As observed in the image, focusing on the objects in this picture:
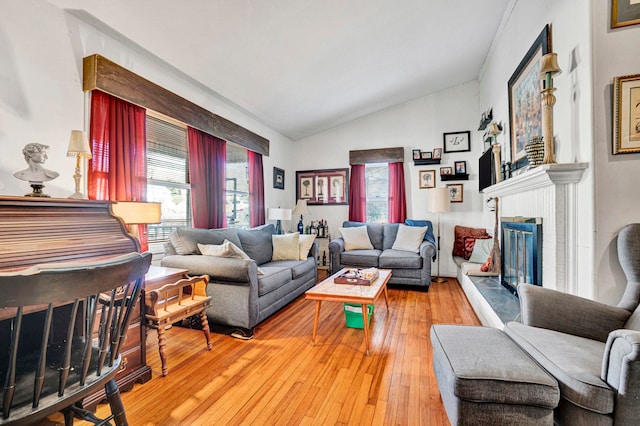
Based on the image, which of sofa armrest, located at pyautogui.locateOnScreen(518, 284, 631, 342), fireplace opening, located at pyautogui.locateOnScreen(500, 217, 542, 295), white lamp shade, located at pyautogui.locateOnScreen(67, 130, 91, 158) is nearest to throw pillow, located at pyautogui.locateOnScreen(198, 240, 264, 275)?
white lamp shade, located at pyautogui.locateOnScreen(67, 130, 91, 158)

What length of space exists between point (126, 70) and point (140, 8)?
1.69 ft

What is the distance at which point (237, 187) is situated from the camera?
4.14 m

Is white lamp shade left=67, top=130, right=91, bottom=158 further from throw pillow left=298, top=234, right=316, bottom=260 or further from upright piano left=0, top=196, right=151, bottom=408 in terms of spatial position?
throw pillow left=298, top=234, right=316, bottom=260

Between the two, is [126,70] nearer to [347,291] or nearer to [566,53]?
[347,291]

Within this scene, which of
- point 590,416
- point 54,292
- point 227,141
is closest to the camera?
point 54,292

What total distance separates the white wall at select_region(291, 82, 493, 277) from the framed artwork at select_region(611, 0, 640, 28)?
296cm

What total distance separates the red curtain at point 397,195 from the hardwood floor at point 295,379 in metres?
2.39

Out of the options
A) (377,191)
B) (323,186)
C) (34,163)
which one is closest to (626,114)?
(34,163)

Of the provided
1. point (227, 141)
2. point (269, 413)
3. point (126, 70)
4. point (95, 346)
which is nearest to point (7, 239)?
point (95, 346)

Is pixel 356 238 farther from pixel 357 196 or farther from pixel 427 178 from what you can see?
pixel 427 178

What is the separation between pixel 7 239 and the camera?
1223 millimetres

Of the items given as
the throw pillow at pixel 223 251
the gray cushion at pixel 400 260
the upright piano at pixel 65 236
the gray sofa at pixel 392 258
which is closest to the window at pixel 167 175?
the throw pillow at pixel 223 251

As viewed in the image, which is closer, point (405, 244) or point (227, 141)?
point (227, 141)

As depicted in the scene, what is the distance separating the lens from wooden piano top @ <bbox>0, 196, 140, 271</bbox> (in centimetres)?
124
